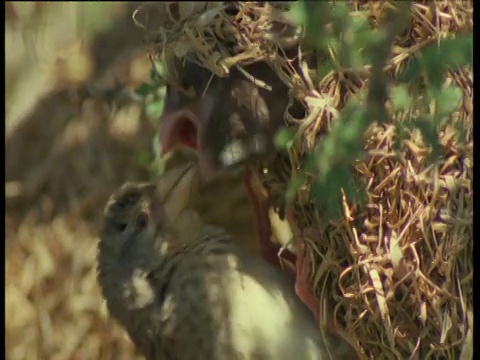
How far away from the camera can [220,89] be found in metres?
0.99

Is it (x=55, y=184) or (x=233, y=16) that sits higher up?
(x=233, y=16)

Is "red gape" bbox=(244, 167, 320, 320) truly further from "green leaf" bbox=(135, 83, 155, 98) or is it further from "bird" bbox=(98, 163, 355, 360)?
"green leaf" bbox=(135, 83, 155, 98)

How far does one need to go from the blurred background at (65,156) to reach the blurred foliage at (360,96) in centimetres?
25

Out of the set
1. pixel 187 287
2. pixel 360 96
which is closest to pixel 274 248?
pixel 187 287

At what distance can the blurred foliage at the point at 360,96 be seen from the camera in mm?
900

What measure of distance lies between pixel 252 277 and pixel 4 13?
0.47 m

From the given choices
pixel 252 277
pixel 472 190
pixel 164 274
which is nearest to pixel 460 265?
pixel 472 190

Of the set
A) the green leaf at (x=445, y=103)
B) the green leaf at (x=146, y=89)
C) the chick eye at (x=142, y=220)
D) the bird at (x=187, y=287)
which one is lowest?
the bird at (x=187, y=287)

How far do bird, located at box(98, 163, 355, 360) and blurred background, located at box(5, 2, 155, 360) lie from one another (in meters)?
0.03

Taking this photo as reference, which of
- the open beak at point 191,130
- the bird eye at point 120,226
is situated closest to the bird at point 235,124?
the open beak at point 191,130

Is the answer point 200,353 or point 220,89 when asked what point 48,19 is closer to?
point 220,89

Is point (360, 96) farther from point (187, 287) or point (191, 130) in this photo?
point (187, 287)

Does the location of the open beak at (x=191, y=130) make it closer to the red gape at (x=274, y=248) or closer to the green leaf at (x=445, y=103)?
the red gape at (x=274, y=248)

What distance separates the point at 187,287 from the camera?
1.03 metres
